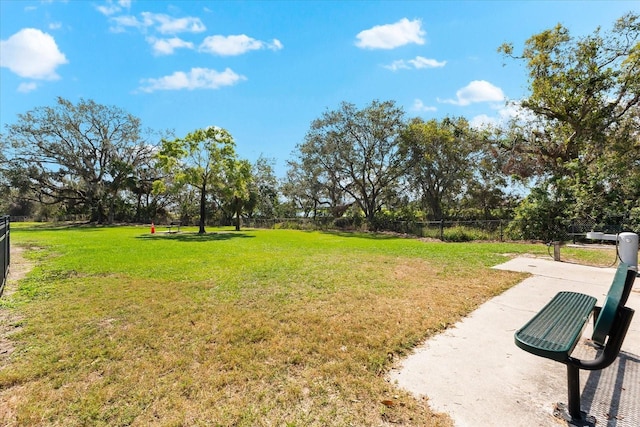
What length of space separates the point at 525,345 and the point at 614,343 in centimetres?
53

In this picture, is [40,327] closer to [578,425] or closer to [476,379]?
[476,379]

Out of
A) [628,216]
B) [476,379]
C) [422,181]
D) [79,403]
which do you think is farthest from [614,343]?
[422,181]

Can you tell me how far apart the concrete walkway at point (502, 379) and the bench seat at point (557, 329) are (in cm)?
48

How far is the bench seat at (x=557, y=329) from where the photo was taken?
1.82 metres

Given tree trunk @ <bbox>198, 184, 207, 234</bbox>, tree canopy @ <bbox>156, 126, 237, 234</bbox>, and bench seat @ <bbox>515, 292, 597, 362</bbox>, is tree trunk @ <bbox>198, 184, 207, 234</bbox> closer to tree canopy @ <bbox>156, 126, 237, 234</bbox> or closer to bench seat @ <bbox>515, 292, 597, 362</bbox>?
tree canopy @ <bbox>156, 126, 237, 234</bbox>

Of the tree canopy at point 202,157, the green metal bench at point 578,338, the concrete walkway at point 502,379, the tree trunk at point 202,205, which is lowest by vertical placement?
the concrete walkway at point 502,379

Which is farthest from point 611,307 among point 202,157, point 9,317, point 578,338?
point 202,157

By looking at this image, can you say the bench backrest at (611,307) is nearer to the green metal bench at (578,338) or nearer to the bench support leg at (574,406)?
the green metal bench at (578,338)

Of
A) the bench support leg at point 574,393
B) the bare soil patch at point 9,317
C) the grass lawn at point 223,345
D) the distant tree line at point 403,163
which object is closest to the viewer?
the bench support leg at point 574,393

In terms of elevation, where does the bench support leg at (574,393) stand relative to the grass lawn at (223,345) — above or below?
above

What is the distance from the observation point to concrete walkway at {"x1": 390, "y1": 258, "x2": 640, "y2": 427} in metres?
2.01

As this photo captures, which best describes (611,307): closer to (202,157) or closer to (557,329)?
(557,329)

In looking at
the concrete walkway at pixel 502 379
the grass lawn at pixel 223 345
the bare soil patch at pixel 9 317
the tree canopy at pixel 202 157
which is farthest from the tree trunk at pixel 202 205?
the concrete walkway at pixel 502 379

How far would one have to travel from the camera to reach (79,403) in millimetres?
2174
